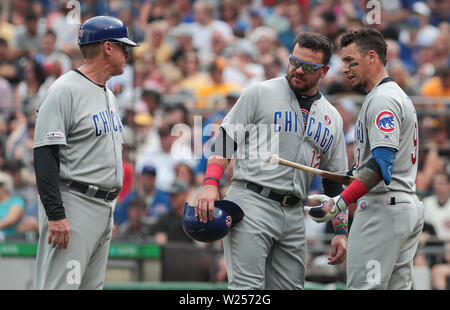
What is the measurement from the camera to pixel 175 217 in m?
10.6

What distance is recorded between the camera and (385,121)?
18.7 ft

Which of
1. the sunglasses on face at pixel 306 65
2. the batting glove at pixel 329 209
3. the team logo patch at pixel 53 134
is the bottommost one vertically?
the batting glove at pixel 329 209

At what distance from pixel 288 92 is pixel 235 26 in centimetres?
960

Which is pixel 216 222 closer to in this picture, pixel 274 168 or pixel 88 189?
pixel 274 168

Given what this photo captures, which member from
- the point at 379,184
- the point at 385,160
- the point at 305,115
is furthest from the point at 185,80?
the point at 385,160

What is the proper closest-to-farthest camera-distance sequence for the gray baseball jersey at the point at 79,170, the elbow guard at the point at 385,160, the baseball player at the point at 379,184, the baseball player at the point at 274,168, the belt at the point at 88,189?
the elbow guard at the point at 385,160, the baseball player at the point at 379,184, the gray baseball jersey at the point at 79,170, the belt at the point at 88,189, the baseball player at the point at 274,168

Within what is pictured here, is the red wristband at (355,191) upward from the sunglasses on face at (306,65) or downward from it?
downward

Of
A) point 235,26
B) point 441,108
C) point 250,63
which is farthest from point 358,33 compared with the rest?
point 235,26

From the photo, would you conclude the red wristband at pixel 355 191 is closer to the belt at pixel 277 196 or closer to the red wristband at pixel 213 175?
the belt at pixel 277 196

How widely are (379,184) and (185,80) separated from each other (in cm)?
819

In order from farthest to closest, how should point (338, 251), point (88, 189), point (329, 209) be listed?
point (338, 251) → point (88, 189) → point (329, 209)

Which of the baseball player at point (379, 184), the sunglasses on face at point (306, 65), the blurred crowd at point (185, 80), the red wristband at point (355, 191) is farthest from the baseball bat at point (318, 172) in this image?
the blurred crowd at point (185, 80)

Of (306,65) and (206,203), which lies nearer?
(206,203)

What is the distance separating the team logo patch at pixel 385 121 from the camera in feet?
18.6
